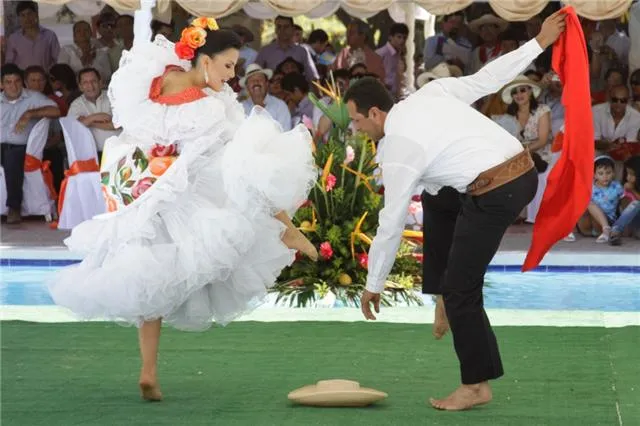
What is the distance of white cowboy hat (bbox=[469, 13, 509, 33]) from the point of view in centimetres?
1570

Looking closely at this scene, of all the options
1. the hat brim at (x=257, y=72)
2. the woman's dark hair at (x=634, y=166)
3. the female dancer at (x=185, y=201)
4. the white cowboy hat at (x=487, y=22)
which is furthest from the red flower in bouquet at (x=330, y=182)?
the white cowboy hat at (x=487, y=22)

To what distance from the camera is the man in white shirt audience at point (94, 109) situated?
14.2m

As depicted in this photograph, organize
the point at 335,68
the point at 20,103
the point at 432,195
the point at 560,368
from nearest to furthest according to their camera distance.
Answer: the point at 432,195 → the point at 560,368 → the point at 20,103 → the point at 335,68

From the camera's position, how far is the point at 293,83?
14.8 meters

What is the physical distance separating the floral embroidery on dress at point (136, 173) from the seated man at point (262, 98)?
7.51 meters

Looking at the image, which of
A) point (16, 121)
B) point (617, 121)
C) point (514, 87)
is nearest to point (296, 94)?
point (514, 87)

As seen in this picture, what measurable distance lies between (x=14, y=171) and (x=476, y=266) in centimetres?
911

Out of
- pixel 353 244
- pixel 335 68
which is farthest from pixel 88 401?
pixel 335 68

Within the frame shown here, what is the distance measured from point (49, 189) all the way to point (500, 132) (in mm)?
9145

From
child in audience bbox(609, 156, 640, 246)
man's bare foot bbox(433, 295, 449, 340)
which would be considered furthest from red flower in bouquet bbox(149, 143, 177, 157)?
child in audience bbox(609, 156, 640, 246)

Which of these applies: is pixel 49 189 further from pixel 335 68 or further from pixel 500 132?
pixel 500 132

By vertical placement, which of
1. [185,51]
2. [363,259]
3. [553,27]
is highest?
[553,27]

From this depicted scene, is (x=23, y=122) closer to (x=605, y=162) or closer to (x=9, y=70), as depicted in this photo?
(x=9, y=70)

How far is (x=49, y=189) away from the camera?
14.8 meters
